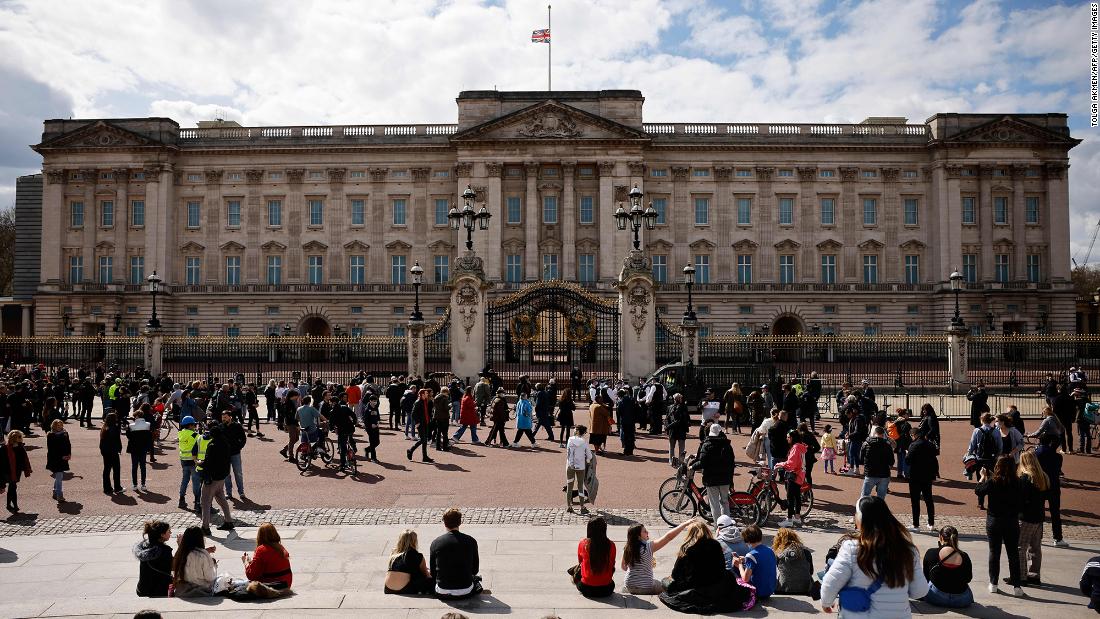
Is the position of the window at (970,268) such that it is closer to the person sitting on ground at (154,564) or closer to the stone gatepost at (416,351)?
the stone gatepost at (416,351)

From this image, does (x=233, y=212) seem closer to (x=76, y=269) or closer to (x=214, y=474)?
(x=76, y=269)

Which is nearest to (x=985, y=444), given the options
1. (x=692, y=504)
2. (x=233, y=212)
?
(x=692, y=504)

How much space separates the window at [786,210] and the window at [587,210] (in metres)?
14.3

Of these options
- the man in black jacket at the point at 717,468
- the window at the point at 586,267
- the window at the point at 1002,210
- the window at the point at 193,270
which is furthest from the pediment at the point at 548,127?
the man in black jacket at the point at 717,468

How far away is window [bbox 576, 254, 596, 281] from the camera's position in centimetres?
5528

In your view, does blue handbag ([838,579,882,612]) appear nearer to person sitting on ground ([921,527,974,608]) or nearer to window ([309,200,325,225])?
person sitting on ground ([921,527,974,608])

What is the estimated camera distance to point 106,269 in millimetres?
56875

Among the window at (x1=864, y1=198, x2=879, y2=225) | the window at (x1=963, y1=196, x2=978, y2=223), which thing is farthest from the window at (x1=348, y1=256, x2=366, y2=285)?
the window at (x1=963, y1=196, x2=978, y2=223)

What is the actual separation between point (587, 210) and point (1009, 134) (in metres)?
31.7

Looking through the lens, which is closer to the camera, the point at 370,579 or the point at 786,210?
the point at 370,579

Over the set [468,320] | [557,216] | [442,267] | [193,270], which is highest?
[557,216]

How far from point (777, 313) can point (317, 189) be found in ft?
118

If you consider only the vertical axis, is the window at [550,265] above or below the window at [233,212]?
below

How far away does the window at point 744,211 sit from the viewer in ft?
184
